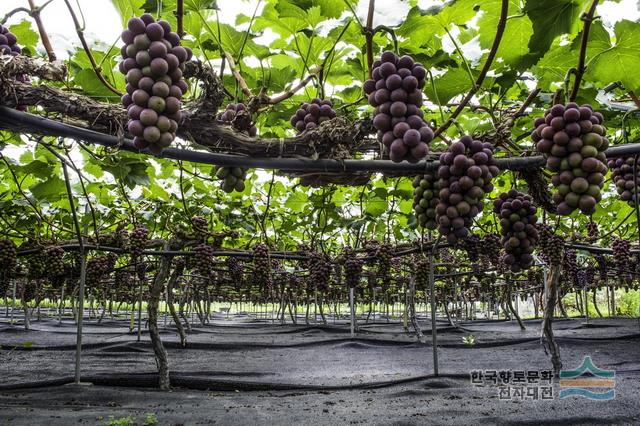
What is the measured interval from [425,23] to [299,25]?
78 centimetres

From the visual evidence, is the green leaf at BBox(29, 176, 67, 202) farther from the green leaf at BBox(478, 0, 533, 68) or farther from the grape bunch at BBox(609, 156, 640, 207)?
the grape bunch at BBox(609, 156, 640, 207)

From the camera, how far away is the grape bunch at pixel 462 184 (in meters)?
Answer: 1.74

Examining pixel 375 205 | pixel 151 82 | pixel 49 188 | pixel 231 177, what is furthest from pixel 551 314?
pixel 49 188

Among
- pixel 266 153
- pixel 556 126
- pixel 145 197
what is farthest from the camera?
pixel 145 197

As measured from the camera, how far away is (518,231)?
2062mm

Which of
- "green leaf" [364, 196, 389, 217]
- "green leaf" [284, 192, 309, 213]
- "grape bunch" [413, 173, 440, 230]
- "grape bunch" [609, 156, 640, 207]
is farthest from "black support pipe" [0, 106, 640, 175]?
"green leaf" [284, 192, 309, 213]

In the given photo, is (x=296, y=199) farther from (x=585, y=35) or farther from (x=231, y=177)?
(x=585, y=35)

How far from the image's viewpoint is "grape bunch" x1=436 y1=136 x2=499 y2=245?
1741 millimetres

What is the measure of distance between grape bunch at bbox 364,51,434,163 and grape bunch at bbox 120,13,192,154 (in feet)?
2.19

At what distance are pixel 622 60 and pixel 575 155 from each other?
106cm

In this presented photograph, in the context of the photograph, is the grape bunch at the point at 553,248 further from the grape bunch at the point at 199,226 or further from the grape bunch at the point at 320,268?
the grape bunch at the point at 199,226

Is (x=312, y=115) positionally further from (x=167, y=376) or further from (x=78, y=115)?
(x=167, y=376)

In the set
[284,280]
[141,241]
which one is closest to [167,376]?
[141,241]

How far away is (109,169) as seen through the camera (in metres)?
3.72
